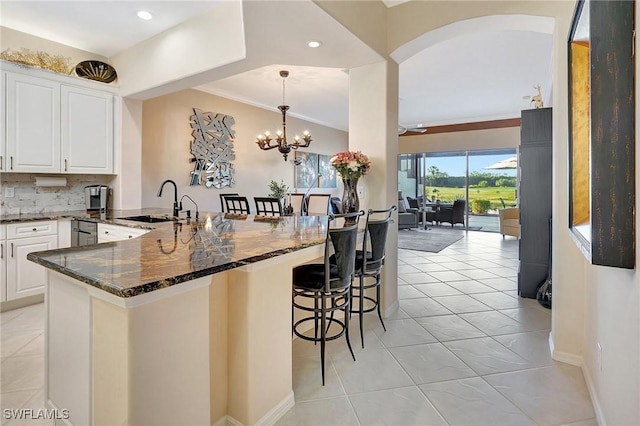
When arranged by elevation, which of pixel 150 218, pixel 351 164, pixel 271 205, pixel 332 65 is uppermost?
pixel 332 65

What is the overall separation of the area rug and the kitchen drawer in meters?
5.62

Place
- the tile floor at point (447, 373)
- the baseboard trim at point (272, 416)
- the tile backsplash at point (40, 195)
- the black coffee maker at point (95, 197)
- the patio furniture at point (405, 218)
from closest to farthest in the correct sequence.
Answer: the baseboard trim at point (272, 416), the tile floor at point (447, 373), the tile backsplash at point (40, 195), the black coffee maker at point (95, 197), the patio furniture at point (405, 218)

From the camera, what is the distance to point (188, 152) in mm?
5309

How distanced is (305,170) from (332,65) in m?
4.74

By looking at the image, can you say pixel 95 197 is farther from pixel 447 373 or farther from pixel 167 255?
pixel 447 373

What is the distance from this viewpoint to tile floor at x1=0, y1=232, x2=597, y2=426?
1.80m

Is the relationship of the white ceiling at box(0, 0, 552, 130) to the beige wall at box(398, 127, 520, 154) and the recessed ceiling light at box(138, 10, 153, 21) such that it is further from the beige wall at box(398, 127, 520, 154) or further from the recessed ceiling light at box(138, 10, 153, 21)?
the beige wall at box(398, 127, 520, 154)

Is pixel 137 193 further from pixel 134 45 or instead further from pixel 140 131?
pixel 134 45

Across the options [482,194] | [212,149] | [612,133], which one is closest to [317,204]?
[212,149]

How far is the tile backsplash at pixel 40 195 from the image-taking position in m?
3.60

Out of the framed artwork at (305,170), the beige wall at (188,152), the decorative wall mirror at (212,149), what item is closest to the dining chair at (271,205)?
the decorative wall mirror at (212,149)

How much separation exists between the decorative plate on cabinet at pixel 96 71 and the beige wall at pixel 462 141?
7.46m

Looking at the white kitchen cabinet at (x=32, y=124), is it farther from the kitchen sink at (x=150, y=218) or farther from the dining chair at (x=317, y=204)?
the dining chair at (x=317, y=204)

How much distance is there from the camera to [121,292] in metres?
1.04
